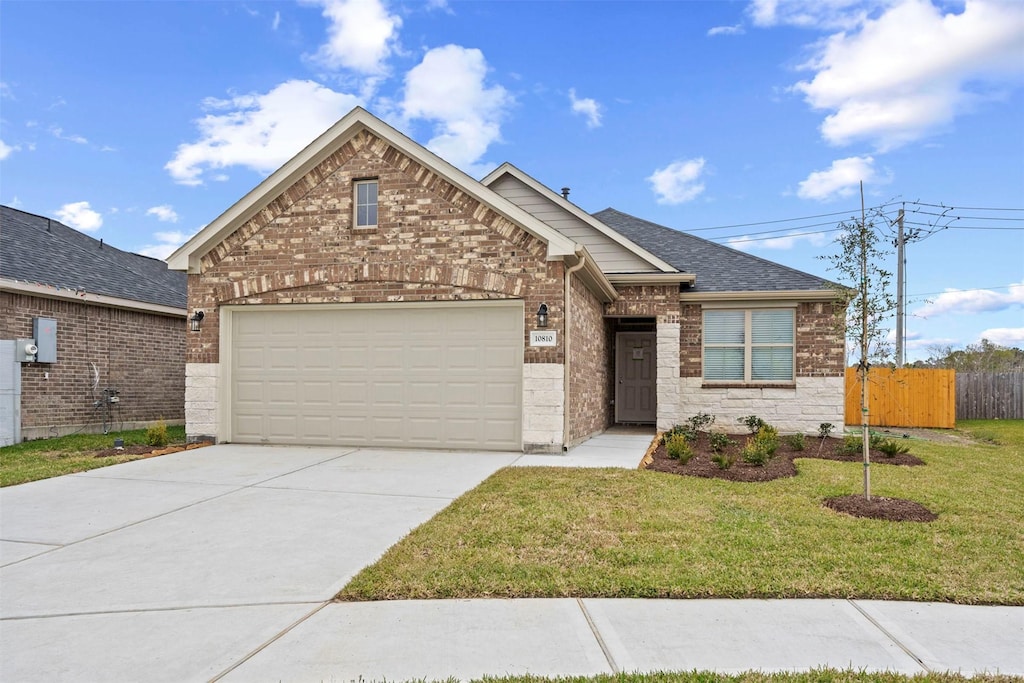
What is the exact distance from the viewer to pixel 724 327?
579 inches

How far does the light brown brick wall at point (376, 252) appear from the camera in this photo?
35.6 ft

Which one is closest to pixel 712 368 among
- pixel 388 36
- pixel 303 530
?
pixel 388 36

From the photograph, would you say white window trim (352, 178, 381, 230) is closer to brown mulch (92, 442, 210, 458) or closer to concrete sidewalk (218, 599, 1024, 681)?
brown mulch (92, 442, 210, 458)

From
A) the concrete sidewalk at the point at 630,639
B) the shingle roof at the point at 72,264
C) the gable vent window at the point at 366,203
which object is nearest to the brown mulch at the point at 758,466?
the concrete sidewalk at the point at 630,639

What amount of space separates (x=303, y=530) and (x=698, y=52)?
1235 cm

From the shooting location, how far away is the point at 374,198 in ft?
37.9

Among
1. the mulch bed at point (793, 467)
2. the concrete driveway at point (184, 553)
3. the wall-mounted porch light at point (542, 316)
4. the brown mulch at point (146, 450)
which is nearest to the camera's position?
the concrete driveway at point (184, 553)

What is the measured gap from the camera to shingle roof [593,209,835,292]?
47.6ft

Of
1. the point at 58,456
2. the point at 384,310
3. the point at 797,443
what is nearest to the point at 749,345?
the point at 797,443

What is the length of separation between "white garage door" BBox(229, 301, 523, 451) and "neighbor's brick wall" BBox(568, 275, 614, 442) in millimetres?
1144

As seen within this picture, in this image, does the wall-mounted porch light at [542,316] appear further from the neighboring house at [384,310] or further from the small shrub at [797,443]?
the small shrub at [797,443]

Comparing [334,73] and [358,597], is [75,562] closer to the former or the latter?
[358,597]

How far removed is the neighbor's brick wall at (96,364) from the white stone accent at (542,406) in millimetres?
10296

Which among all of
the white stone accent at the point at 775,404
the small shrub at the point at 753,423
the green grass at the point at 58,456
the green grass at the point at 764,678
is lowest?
the green grass at the point at 58,456
